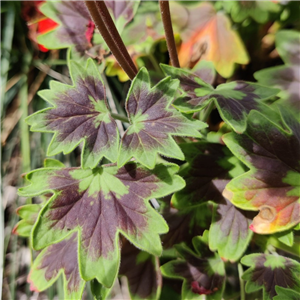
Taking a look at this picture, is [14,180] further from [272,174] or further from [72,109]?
[272,174]

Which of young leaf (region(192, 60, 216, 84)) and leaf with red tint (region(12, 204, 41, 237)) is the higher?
young leaf (region(192, 60, 216, 84))

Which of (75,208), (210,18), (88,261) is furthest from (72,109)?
(210,18)

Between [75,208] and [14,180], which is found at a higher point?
[75,208]

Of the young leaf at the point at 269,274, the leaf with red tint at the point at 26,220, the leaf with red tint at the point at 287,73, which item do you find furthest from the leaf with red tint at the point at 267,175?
the leaf with red tint at the point at 26,220

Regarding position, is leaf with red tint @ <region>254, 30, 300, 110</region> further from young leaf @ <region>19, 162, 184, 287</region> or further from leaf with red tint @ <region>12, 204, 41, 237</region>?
leaf with red tint @ <region>12, 204, 41, 237</region>

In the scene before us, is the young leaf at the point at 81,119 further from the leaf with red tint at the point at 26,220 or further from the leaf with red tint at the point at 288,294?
the leaf with red tint at the point at 288,294

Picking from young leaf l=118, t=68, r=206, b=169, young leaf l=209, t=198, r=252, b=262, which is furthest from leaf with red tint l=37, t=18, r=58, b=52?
young leaf l=209, t=198, r=252, b=262

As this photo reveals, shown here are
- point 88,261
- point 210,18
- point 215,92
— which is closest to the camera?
point 88,261
